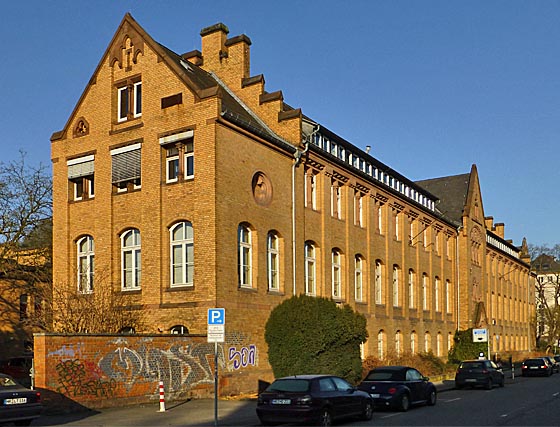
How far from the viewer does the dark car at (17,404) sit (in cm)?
1522

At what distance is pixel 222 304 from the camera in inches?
995

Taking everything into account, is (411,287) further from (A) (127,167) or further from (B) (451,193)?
(A) (127,167)

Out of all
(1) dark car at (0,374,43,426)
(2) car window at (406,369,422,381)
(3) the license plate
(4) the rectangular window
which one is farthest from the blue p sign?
(4) the rectangular window

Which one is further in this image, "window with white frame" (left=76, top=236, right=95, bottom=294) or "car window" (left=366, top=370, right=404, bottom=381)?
"window with white frame" (left=76, top=236, right=95, bottom=294)

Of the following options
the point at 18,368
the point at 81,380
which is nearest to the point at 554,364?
the point at 18,368

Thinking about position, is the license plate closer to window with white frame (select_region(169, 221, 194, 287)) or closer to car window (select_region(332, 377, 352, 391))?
car window (select_region(332, 377, 352, 391))

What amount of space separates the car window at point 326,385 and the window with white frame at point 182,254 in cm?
1006

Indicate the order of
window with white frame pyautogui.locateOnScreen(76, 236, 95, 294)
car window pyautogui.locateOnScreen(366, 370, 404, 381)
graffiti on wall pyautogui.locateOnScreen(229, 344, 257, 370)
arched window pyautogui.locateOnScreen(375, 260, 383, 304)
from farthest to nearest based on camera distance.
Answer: arched window pyautogui.locateOnScreen(375, 260, 383, 304)
window with white frame pyautogui.locateOnScreen(76, 236, 95, 294)
graffiti on wall pyautogui.locateOnScreen(229, 344, 257, 370)
car window pyautogui.locateOnScreen(366, 370, 404, 381)

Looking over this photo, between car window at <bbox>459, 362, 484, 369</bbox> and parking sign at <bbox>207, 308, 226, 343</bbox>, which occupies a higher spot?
parking sign at <bbox>207, 308, 226, 343</bbox>

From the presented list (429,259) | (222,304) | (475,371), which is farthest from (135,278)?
(429,259)

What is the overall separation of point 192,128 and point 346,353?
10.7 meters

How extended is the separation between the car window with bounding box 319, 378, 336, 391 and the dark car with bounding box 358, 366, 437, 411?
3.88 m

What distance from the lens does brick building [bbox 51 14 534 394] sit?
85.4 feet

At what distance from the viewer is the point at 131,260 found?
93.3 feet
